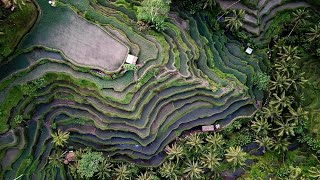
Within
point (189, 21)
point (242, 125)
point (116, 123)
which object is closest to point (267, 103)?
point (242, 125)

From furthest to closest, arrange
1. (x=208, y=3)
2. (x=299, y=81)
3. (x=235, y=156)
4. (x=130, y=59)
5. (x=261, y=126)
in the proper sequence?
(x=208, y=3) → (x=299, y=81) → (x=261, y=126) → (x=235, y=156) → (x=130, y=59)

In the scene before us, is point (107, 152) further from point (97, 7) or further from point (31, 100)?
point (97, 7)

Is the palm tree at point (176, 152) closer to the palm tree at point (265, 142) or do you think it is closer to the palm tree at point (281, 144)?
the palm tree at point (265, 142)

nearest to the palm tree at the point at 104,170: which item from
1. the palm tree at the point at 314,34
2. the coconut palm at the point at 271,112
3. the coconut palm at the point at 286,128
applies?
the coconut palm at the point at 271,112

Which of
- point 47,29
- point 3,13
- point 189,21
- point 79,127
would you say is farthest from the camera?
point 189,21

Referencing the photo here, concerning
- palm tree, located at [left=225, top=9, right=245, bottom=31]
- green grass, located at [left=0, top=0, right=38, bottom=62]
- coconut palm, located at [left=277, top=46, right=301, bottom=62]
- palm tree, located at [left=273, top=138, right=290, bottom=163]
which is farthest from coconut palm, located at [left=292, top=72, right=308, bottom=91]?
green grass, located at [left=0, top=0, right=38, bottom=62]

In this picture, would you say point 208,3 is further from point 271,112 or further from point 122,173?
point 122,173

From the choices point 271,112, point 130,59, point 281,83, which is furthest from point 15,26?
point 281,83

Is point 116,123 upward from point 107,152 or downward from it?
upward
